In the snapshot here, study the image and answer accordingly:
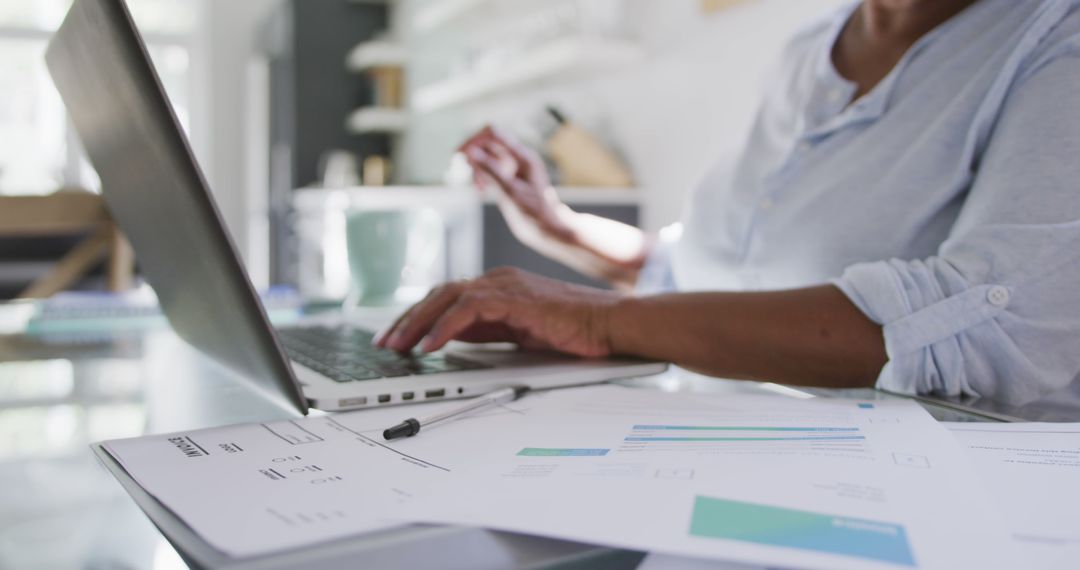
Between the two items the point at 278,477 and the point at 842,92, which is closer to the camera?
the point at 278,477

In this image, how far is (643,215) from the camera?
2.25m

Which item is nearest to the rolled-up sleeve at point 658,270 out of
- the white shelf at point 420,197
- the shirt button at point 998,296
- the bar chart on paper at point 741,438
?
the shirt button at point 998,296

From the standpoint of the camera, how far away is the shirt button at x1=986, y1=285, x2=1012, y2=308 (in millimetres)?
530

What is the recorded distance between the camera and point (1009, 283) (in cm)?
53

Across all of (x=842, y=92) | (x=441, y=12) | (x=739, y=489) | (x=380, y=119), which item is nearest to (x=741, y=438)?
(x=739, y=489)

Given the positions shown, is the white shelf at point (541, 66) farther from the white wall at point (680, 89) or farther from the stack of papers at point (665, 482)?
the stack of papers at point (665, 482)

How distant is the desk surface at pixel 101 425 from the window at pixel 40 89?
18.3 ft

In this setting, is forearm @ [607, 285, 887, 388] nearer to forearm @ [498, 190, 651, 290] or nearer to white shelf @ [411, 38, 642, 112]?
forearm @ [498, 190, 651, 290]

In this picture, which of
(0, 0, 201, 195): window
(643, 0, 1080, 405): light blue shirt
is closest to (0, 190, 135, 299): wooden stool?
(643, 0, 1080, 405): light blue shirt

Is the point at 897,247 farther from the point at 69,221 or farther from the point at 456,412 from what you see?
the point at 69,221

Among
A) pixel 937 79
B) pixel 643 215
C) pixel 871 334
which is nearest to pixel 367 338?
pixel 871 334

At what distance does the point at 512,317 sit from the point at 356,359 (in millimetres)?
126

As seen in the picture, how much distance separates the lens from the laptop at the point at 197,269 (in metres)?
0.40

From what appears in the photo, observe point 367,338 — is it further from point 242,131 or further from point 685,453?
point 242,131
